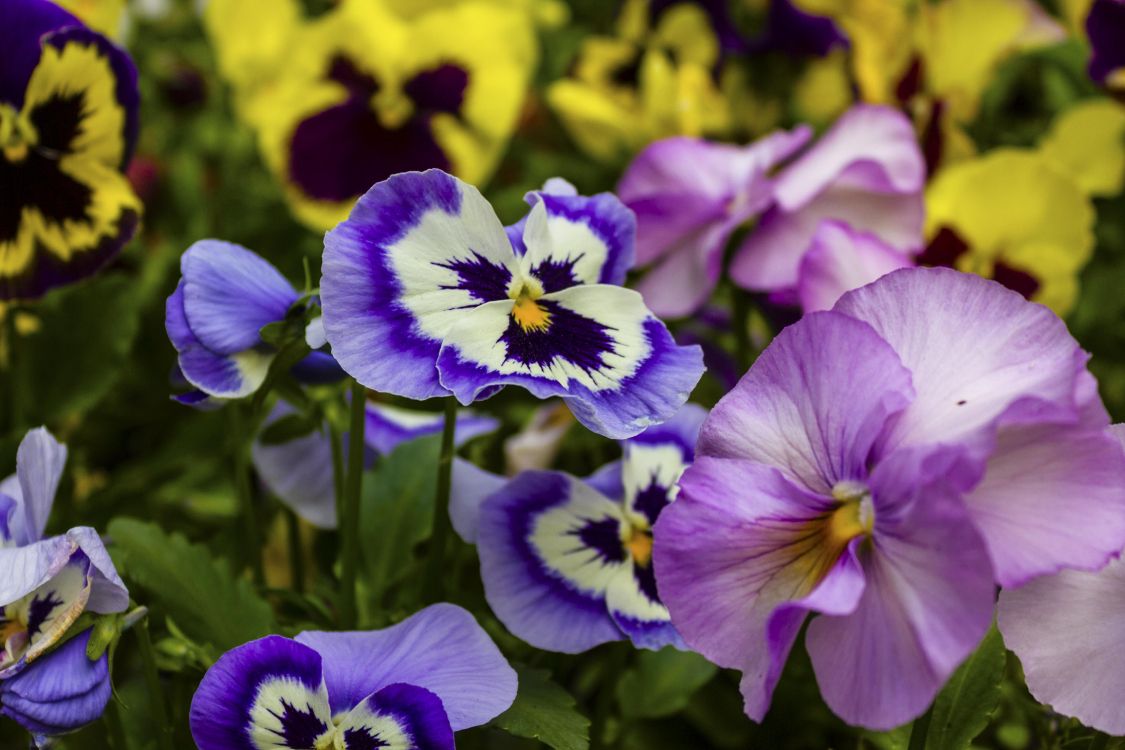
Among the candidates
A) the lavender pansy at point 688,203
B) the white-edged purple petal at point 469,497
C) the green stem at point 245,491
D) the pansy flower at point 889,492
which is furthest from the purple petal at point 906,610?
the lavender pansy at point 688,203

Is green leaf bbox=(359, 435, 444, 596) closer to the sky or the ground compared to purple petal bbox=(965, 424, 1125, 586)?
closer to the ground

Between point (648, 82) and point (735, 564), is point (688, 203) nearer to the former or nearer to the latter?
point (648, 82)

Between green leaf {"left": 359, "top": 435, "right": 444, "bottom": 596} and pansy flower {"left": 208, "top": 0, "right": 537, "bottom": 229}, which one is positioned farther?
pansy flower {"left": 208, "top": 0, "right": 537, "bottom": 229}

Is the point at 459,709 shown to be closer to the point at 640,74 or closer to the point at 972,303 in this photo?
the point at 972,303

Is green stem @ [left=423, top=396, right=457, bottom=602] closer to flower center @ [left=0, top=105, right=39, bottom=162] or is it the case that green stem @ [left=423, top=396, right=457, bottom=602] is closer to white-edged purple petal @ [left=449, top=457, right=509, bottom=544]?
white-edged purple petal @ [left=449, top=457, right=509, bottom=544]

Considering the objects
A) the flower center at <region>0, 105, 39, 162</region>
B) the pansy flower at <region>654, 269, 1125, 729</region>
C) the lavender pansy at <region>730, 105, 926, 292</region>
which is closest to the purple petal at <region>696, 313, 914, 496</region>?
the pansy flower at <region>654, 269, 1125, 729</region>

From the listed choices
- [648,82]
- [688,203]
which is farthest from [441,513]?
[648,82]
